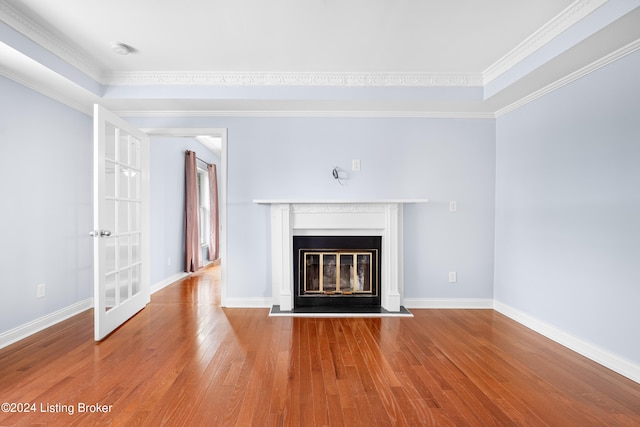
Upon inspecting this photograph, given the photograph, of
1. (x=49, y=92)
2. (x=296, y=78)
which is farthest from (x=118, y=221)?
(x=296, y=78)

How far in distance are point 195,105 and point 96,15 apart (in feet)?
3.64

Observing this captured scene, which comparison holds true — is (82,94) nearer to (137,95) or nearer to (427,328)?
(137,95)

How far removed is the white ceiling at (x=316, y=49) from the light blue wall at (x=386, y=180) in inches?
9.6

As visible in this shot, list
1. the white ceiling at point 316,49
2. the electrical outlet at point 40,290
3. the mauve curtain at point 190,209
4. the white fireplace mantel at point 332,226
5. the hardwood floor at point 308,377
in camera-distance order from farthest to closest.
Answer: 1. the mauve curtain at point 190,209
2. the white fireplace mantel at point 332,226
3. the electrical outlet at point 40,290
4. the white ceiling at point 316,49
5. the hardwood floor at point 308,377

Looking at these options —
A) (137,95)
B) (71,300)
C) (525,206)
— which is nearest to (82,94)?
(137,95)

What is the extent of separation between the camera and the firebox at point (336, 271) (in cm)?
339

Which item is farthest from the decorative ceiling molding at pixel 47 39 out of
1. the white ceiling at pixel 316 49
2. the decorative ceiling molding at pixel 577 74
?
the decorative ceiling molding at pixel 577 74

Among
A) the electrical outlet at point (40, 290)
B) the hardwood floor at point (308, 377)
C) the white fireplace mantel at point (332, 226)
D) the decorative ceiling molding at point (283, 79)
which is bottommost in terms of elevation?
the hardwood floor at point (308, 377)

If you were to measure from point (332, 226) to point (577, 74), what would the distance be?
2495mm

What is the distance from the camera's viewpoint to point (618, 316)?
213cm

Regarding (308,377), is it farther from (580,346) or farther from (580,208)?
(580,208)

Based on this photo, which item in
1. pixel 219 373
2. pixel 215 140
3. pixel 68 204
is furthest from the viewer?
pixel 215 140

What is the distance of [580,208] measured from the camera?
2428 millimetres

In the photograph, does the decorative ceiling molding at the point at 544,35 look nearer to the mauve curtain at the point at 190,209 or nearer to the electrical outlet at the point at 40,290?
the mauve curtain at the point at 190,209
